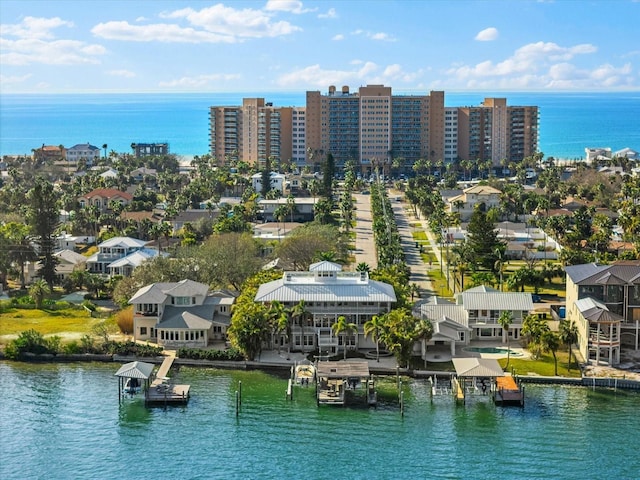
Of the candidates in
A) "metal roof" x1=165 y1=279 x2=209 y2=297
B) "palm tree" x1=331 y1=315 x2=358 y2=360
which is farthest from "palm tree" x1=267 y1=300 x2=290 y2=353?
"metal roof" x1=165 y1=279 x2=209 y2=297

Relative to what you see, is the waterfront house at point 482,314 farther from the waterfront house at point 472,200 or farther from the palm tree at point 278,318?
the waterfront house at point 472,200

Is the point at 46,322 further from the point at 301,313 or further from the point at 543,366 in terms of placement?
the point at 543,366

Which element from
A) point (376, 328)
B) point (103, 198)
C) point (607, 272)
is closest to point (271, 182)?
point (103, 198)

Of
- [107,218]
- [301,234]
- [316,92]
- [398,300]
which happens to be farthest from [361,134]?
[398,300]

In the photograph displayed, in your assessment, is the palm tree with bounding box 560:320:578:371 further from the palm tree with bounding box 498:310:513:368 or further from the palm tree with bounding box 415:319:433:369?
the palm tree with bounding box 415:319:433:369

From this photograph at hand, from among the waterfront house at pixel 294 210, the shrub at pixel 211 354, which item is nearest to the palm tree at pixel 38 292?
the shrub at pixel 211 354

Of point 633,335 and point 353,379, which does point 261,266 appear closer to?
point 353,379
